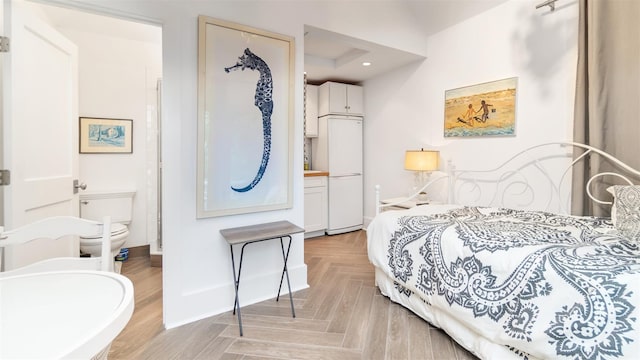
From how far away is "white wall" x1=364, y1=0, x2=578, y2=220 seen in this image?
2.32 meters

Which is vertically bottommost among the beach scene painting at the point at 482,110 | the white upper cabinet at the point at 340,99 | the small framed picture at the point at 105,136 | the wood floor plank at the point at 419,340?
the wood floor plank at the point at 419,340

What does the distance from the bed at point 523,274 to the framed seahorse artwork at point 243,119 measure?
97 cm

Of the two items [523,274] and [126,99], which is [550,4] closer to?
[523,274]

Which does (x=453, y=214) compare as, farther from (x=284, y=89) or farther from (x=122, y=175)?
(x=122, y=175)

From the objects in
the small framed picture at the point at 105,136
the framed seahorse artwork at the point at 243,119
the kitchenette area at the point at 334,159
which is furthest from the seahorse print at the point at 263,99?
the small framed picture at the point at 105,136

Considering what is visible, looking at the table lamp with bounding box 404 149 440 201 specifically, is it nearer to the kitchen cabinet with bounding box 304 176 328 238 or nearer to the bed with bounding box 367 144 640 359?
the bed with bounding box 367 144 640 359

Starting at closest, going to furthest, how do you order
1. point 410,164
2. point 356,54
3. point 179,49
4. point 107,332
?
point 107,332 → point 179,49 → point 410,164 → point 356,54

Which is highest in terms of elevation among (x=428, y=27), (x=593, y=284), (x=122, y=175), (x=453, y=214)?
(x=428, y=27)

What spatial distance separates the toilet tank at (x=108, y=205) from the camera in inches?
110

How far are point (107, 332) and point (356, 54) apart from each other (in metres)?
3.42

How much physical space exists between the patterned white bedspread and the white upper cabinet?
240 cm

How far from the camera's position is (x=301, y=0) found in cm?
237

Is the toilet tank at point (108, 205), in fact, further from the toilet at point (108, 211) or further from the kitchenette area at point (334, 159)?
the kitchenette area at point (334, 159)

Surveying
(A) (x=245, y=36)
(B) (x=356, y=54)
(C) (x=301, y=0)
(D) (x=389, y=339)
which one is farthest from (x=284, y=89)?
(D) (x=389, y=339)
